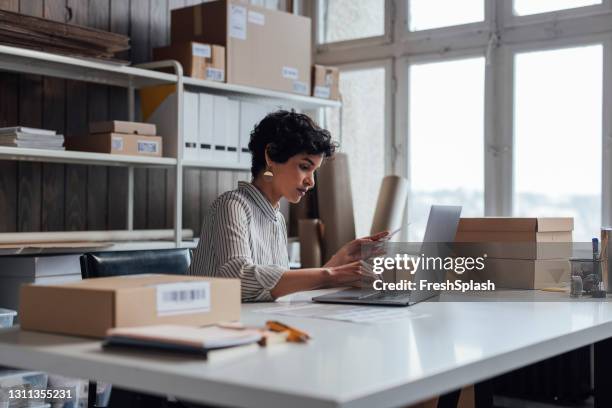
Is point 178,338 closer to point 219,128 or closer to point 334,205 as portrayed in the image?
point 219,128

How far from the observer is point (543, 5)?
3.85m

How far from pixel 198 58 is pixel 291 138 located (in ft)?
4.34

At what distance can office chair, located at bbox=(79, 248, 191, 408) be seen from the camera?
1.85 metres

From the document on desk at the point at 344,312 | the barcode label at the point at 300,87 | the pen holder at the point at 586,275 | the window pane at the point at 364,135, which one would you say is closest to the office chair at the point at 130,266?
the document on desk at the point at 344,312

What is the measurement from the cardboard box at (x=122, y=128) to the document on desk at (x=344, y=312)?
1513 mm

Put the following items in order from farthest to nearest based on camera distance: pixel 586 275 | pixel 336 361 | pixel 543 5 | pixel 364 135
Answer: pixel 364 135 < pixel 543 5 < pixel 586 275 < pixel 336 361

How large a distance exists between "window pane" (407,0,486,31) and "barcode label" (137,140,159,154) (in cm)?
167

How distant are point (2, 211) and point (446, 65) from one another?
229 cm

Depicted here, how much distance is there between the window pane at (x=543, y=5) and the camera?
3742 mm

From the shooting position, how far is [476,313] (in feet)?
6.02

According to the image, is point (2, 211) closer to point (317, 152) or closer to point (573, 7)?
point (317, 152)

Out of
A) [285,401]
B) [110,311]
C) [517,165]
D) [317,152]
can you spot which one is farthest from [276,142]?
[517,165]

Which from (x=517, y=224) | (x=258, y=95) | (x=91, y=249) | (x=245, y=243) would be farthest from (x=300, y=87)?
(x=245, y=243)

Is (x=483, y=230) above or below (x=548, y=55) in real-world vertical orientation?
below
